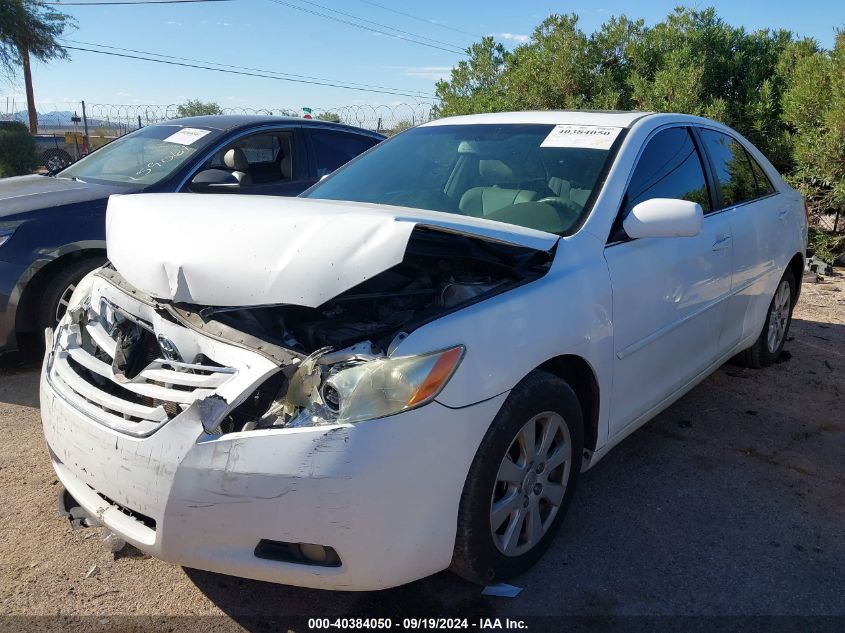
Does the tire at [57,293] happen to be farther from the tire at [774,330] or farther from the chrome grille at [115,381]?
the tire at [774,330]

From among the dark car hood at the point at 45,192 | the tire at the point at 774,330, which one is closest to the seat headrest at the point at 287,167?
the dark car hood at the point at 45,192

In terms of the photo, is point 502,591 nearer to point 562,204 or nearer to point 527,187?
point 562,204

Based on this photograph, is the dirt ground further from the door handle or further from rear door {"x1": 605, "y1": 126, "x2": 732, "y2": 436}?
the door handle

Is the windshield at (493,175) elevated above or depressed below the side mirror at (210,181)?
above

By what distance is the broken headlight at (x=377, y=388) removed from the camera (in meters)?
1.96

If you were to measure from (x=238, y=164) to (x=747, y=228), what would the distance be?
3827 mm

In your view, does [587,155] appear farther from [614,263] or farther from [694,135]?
[694,135]

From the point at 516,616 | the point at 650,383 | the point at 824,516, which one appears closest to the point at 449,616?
the point at 516,616

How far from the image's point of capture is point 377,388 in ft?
6.53

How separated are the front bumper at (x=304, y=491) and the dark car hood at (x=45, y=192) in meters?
2.95

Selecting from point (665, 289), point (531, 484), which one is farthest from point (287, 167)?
point (531, 484)

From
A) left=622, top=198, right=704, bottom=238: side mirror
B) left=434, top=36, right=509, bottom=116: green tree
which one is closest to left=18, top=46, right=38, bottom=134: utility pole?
left=434, top=36, right=509, bottom=116: green tree

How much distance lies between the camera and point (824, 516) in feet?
10.0

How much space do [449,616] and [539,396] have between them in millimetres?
807
